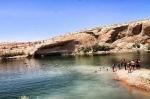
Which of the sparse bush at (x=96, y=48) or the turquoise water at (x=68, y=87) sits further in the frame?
the sparse bush at (x=96, y=48)

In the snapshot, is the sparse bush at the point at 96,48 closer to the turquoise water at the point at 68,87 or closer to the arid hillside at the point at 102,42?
the arid hillside at the point at 102,42

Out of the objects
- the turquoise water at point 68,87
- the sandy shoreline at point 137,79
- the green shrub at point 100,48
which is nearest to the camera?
the turquoise water at point 68,87

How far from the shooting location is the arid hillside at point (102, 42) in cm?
12538

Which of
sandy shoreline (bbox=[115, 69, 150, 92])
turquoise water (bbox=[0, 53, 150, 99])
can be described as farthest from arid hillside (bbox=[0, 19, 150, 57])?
sandy shoreline (bbox=[115, 69, 150, 92])

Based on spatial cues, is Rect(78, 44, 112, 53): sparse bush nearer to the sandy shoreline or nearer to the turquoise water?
the turquoise water

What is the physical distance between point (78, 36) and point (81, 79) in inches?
2965

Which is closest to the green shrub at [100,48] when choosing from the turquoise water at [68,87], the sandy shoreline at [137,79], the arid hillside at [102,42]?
the arid hillside at [102,42]

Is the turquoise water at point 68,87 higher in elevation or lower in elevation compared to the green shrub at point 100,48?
lower

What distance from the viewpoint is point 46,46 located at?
129 metres

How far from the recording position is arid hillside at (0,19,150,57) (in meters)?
125

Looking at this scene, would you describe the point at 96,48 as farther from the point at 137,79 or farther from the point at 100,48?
the point at 137,79

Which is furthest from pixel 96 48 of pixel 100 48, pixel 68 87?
pixel 68 87

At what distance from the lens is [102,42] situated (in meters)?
131

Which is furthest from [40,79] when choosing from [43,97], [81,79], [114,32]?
[114,32]
